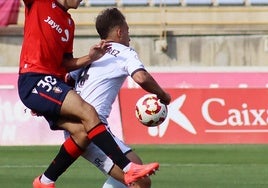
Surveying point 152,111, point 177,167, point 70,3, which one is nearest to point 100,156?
point 152,111

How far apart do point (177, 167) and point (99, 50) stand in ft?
20.0

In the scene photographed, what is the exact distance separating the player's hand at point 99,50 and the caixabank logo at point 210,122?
10.5 m

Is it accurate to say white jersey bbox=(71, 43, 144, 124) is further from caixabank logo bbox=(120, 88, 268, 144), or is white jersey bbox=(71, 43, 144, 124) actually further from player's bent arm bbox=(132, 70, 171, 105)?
caixabank logo bbox=(120, 88, 268, 144)

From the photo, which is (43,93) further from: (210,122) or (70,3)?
(210,122)

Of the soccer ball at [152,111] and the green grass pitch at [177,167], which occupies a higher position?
the soccer ball at [152,111]

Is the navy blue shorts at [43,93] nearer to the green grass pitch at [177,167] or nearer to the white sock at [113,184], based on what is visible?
the white sock at [113,184]

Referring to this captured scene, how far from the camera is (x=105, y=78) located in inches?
331

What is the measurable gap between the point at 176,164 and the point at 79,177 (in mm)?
2614

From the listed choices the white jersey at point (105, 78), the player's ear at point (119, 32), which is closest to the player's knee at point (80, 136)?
the white jersey at point (105, 78)

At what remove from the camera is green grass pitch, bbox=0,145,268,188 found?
39.0 feet

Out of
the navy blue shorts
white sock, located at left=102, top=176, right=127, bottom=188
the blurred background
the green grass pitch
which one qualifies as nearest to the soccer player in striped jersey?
the navy blue shorts

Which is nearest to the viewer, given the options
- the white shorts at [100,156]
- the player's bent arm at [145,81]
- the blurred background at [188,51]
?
the player's bent arm at [145,81]

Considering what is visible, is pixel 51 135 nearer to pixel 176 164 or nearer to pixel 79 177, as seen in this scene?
pixel 176 164

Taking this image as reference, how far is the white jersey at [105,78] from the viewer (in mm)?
8375
